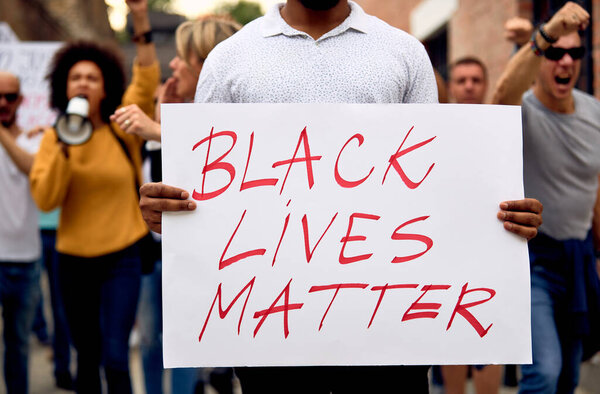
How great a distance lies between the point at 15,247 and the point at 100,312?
3.46 feet

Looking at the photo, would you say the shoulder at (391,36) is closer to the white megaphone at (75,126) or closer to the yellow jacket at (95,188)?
the yellow jacket at (95,188)

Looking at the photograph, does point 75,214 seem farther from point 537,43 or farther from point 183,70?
point 537,43

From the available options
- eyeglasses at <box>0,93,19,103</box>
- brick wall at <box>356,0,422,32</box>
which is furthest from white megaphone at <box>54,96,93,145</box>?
brick wall at <box>356,0,422,32</box>

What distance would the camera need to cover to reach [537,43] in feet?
8.96

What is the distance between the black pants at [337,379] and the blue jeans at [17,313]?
258 centimetres

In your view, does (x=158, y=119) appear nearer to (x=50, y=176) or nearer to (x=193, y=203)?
(x=50, y=176)

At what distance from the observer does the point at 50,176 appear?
136 inches

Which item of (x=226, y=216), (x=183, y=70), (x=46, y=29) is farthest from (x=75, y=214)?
(x=46, y=29)

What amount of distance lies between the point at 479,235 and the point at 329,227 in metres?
0.39

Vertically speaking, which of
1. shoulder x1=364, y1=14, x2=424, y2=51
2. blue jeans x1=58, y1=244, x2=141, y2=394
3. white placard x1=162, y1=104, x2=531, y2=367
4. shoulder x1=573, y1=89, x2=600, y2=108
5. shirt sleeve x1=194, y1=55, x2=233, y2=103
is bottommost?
blue jeans x1=58, y1=244, x2=141, y2=394

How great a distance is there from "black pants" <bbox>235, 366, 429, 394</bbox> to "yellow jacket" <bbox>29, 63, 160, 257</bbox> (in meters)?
1.70

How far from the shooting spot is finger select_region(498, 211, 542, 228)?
1853mm

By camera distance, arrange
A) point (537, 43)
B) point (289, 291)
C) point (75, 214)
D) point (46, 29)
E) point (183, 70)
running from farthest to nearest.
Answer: point (46, 29) → point (75, 214) → point (183, 70) → point (537, 43) → point (289, 291)

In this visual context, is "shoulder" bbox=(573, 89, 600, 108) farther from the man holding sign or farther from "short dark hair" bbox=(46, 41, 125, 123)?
"short dark hair" bbox=(46, 41, 125, 123)
